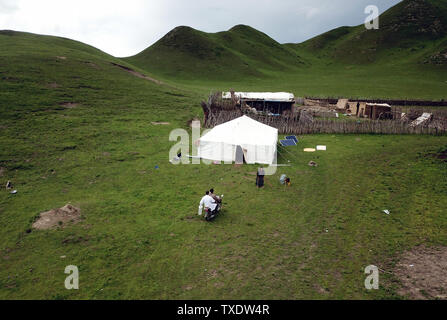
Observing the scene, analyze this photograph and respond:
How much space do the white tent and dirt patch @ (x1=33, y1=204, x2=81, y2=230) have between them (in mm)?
8549

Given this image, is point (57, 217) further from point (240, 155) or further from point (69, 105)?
point (69, 105)

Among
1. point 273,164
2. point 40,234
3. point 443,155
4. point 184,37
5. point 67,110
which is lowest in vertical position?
point 40,234

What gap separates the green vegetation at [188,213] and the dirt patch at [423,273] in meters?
0.30

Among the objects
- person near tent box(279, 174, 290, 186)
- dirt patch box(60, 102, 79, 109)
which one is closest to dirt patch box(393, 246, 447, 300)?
person near tent box(279, 174, 290, 186)

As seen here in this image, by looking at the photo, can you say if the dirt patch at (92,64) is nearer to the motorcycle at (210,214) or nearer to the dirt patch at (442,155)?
the motorcycle at (210,214)

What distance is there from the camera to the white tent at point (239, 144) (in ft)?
54.3

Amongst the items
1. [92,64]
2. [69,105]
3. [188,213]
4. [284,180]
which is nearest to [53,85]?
[69,105]

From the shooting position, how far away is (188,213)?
35.5ft

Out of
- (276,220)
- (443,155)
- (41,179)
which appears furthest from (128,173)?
(443,155)

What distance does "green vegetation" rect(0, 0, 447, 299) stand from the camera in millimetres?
7184

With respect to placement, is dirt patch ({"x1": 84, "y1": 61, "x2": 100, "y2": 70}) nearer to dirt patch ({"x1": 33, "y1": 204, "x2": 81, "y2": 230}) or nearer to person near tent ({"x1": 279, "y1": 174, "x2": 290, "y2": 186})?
dirt patch ({"x1": 33, "y1": 204, "x2": 81, "y2": 230})

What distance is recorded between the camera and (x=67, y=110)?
24828 millimetres
